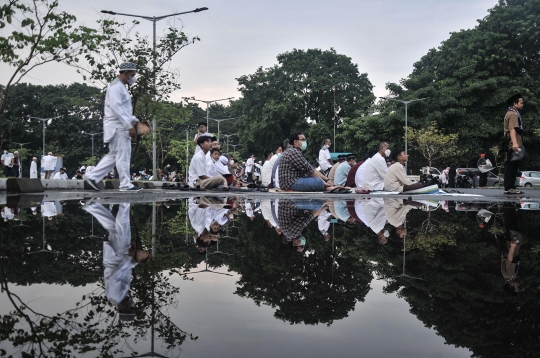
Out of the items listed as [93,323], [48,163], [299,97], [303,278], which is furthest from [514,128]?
[299,97]

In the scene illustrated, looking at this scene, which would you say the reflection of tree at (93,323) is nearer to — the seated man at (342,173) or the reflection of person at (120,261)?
the reflection of person at (120,261)

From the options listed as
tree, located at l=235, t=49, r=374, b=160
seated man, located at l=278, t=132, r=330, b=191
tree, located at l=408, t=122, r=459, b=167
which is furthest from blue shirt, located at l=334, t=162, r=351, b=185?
tree, located at l=235, t=49, r=374, b=160

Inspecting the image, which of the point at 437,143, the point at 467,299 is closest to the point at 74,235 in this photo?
the point at 467,299

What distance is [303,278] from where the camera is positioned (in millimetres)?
2850

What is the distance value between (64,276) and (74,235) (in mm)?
1750

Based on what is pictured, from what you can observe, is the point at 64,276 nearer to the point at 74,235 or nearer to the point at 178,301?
the point at 178,301

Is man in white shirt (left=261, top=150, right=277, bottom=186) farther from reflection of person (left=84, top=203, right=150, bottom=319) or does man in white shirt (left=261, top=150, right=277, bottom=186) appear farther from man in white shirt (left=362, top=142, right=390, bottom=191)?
reflection of person (left=84, top=203, right=150, bottom=319)

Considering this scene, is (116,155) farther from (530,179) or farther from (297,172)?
(530,179)

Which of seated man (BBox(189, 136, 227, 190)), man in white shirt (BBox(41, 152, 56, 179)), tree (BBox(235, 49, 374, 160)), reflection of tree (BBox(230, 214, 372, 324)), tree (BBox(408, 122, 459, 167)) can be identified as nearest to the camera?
reflection of tree (BBox(230, 214, 372, 324))

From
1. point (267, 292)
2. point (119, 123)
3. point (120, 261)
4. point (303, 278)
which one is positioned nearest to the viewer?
point (267, 292)

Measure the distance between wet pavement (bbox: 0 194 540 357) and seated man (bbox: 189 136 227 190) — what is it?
27.9 ft

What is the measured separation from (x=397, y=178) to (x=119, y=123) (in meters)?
5.63

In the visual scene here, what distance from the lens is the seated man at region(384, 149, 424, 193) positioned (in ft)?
40.1

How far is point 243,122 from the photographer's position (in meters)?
58.2
